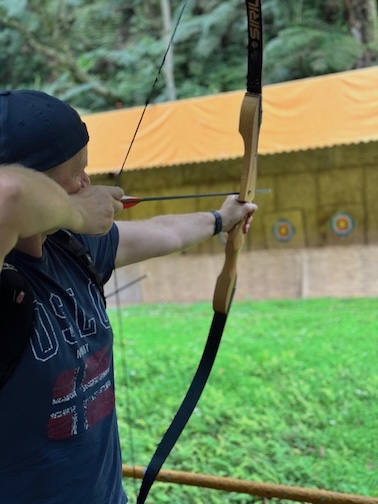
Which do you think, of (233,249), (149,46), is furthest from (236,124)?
(149,46)

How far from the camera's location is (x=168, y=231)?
953 millimetres

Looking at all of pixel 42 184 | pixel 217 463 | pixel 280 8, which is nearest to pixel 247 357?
pixel 217 463

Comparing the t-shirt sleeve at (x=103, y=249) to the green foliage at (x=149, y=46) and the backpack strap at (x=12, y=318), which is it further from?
the green foliage at (x=149, y=46)

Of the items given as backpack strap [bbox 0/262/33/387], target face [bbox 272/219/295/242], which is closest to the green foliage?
target face [bbox 272/219/295/242]

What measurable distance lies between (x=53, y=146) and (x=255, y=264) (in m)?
4.63

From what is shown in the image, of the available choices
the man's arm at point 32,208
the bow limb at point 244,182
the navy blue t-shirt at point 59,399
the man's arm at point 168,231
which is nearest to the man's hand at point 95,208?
the man's arm at point 32,208

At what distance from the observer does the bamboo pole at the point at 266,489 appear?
42.1 inches

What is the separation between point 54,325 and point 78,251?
0.14m

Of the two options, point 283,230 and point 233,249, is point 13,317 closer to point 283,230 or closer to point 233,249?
point 233,249

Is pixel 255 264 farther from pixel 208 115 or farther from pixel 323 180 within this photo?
pixel 208 115

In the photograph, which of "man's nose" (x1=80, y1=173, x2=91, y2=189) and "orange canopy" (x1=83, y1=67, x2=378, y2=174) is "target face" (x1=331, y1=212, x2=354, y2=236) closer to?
"orange canopy" (x1=83, y1=67, x2=378, y2=174)

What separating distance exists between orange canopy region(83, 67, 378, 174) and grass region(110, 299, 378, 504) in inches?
51.7

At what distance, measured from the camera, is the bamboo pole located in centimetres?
107

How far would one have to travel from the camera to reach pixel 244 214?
3.50ft
